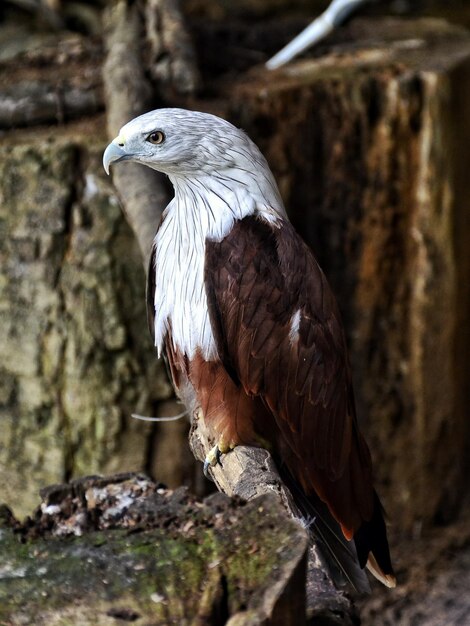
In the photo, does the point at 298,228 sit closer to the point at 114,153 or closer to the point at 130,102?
the point at 130,102

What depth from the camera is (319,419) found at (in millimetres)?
3473

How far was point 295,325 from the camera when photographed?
3.37 m

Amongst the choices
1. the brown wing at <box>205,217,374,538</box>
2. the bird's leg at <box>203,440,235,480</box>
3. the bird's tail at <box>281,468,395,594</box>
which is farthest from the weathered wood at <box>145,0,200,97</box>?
the bird's tail at <box>281,468,395,594</box>

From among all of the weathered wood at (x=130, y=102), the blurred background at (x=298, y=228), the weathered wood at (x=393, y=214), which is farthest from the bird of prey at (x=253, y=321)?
the weathered wood at (x=393, y=214)

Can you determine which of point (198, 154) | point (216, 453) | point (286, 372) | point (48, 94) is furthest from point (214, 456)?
point (48, 94)

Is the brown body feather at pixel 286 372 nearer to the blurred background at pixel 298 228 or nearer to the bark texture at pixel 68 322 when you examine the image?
the blurred background at pixel 298 228

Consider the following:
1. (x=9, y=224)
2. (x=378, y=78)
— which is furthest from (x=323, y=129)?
(x=9, y=224)

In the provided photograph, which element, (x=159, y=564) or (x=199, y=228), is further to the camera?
(x=199, y=228)

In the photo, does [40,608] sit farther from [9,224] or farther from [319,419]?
[9,224]

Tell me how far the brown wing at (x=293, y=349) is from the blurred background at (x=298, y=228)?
2.80 feet

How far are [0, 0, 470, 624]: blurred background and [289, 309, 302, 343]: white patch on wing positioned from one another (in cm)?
94

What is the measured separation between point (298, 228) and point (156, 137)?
5.80ft

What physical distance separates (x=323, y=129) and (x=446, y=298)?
1.14 m

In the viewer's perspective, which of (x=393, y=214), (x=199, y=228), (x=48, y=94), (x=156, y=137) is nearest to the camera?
(x=156, y=137)
